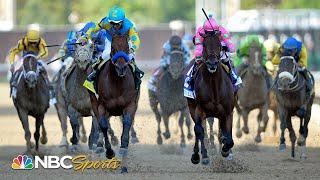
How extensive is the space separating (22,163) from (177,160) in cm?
247

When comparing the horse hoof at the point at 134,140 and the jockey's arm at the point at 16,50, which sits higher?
the jockey's arm at the point at 16,50

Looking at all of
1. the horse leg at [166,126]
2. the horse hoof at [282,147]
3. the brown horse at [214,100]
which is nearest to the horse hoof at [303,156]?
the horse hoof at [282,147]

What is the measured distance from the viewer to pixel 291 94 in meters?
17.2

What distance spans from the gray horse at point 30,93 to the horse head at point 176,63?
10.2 ft

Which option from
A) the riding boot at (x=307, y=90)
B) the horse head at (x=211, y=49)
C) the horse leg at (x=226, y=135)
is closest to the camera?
the horse head at (x=211, y=49)

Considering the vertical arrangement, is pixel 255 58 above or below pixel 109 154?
above

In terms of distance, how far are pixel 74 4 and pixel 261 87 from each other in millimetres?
49853

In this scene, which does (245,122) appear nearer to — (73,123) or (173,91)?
(173,91)

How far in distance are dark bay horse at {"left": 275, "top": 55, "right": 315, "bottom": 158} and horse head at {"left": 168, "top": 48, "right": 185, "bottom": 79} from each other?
9.07 feet

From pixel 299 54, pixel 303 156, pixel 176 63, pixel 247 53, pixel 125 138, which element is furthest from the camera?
pixel 247 53

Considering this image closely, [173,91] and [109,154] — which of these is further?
[173,91]

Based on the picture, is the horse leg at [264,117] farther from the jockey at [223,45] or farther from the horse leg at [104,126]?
the horse leg at [104,126]

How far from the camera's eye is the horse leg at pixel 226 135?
1410cm

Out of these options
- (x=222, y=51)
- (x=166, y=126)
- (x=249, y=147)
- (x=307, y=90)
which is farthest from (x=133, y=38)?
(x=166, y=126)
